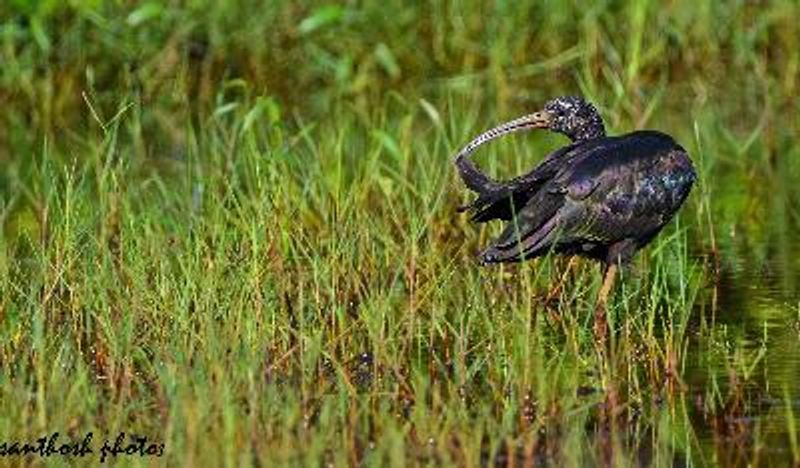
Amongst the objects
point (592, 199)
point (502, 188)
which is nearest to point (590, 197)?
point (592, 199)

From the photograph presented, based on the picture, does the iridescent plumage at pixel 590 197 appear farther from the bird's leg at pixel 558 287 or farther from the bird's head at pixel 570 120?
the bird's head at pixel 570 120

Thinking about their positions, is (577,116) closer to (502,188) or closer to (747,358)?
(502,188)

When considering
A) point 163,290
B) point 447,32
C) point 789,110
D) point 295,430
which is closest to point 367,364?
point 163,290

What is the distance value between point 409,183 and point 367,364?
189 centimetres

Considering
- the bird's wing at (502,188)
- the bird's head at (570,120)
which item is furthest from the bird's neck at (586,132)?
the bird's wing at (502,188)

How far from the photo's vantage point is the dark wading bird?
782cm

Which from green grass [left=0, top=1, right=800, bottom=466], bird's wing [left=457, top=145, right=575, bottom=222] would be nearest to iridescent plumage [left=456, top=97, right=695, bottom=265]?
bird's wing [left=457, top=145, right=575, bottom=222]

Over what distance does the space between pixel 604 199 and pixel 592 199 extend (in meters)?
0.05

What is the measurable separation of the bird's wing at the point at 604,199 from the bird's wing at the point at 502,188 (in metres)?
0.05

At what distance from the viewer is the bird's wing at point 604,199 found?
7832 mm

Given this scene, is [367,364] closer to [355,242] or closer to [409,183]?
[355,242]

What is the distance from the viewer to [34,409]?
21.3ft

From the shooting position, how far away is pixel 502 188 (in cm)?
778

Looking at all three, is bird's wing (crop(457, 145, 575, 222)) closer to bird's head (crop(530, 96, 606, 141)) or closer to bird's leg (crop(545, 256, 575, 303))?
bird's leg (crop(545, 256, 575, 303))
